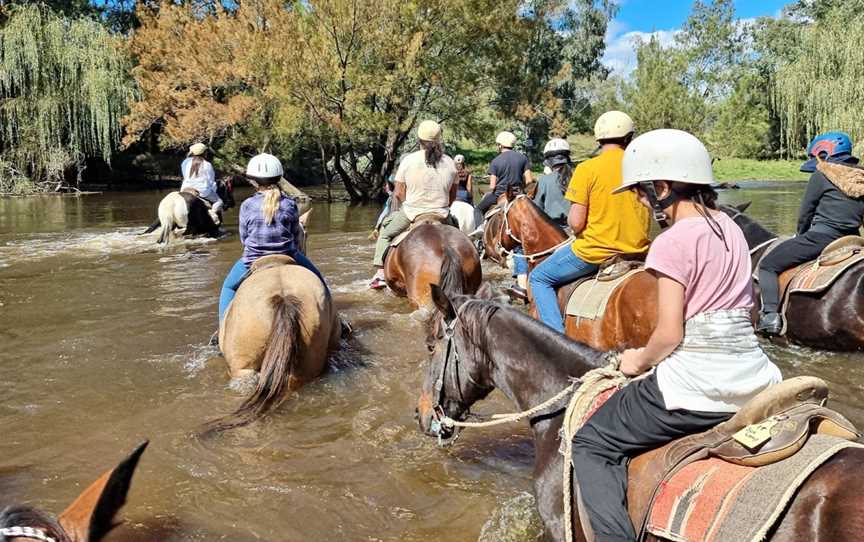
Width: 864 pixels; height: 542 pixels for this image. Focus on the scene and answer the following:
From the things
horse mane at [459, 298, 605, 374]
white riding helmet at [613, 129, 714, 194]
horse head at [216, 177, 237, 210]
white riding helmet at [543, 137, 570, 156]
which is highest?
white riding helmet at [543, 137, 570, 156]

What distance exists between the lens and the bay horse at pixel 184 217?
14703mm

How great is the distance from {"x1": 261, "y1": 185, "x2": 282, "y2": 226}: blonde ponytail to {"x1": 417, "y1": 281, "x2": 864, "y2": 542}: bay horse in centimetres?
259

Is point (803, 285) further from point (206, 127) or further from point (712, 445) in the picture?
point (206, 127)

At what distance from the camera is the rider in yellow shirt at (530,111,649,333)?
5.13 metres

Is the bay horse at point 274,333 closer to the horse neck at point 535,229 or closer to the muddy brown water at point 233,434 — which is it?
the muddy brown water at point 233,434

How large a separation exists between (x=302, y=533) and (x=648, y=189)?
8.88 ft

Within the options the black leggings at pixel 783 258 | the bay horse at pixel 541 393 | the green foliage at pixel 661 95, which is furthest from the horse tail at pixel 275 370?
the green foliage at pixel 661 95

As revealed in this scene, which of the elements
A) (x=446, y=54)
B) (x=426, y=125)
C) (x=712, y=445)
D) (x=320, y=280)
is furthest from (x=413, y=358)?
(x=446, y=54)

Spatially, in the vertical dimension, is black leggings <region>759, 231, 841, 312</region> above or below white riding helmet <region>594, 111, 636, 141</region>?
below

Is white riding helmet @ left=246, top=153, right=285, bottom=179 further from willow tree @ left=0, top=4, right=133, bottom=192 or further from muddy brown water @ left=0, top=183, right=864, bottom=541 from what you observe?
willow tree @ left=0, top=4, right=133, bottom=192

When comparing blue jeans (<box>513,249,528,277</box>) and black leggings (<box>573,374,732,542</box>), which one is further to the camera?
blue jeans (<box>513,249,528,277</box>)

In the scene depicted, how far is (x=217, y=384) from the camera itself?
6.04 meters

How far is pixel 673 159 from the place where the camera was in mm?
2543

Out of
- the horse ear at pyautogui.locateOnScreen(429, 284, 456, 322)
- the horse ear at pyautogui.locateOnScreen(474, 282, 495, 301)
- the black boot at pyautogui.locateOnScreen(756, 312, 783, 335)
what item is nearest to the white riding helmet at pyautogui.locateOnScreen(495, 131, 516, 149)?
the black boot at pyautogui.locateOnScreen(756, 312, 783, 335)
